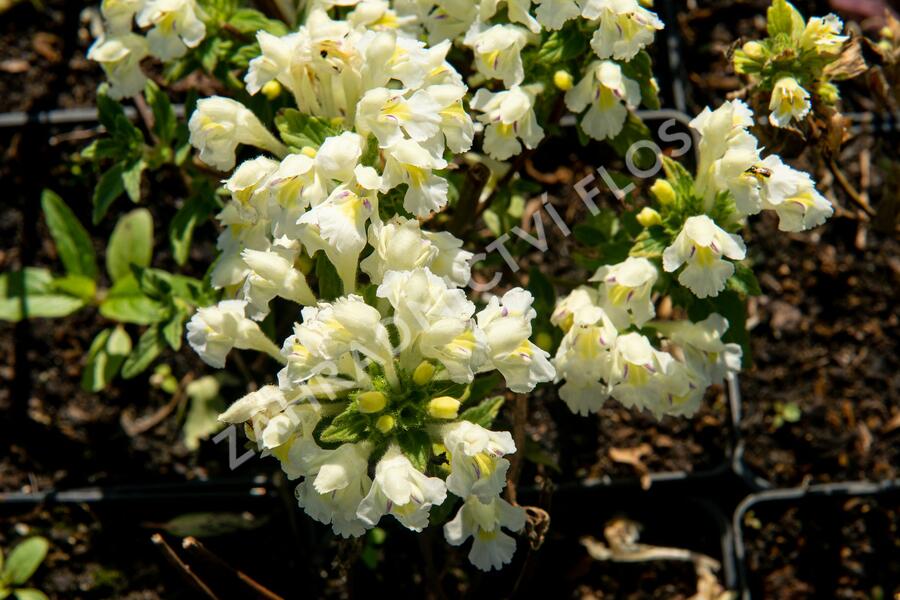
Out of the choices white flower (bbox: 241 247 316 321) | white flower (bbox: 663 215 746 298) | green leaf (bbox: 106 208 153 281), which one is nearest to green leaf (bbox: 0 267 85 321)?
green leaf (bbox: 106 208 153 281)

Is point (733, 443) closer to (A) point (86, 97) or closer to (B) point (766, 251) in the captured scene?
(B) point (766, 251)

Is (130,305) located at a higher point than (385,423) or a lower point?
lower

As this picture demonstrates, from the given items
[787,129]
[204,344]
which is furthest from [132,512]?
[787,129]

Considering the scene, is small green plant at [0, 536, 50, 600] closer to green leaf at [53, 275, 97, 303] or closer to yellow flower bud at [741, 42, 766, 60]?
green leaf at [53, 275, 97, 303]

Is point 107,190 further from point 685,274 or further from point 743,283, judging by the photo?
point 743,283

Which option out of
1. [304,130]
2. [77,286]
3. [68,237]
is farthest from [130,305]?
[304,130]

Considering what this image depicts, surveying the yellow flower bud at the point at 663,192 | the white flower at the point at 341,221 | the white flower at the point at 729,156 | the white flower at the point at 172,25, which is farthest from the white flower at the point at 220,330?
the white flower at the point at 729,156

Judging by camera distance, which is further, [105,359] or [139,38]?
[105,359]

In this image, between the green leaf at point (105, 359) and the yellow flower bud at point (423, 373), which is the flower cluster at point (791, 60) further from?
the green leaf at point (105, 359)
